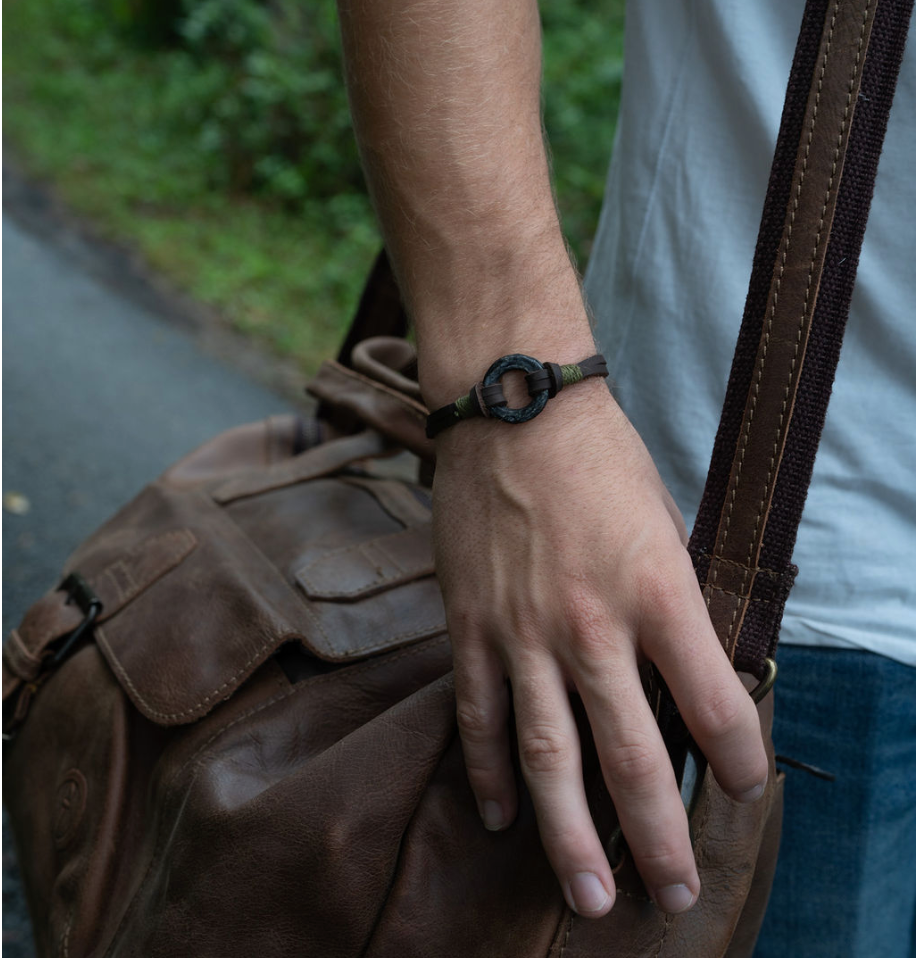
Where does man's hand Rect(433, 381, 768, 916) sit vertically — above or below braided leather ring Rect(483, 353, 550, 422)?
below

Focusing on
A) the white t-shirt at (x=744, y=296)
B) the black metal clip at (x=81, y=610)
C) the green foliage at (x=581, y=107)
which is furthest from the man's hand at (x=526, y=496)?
the green foliage at (x=581, y=107)

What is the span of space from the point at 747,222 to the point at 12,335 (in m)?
3.53

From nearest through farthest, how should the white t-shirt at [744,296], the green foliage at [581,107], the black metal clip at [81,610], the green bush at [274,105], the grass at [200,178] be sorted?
the white t-shirt at [744,296] < the black metal clip at [81,610] < the grass at [200,178] < the green foliage at [581,107] < the green bush at [274,105]

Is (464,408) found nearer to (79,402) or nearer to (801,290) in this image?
(801,290)

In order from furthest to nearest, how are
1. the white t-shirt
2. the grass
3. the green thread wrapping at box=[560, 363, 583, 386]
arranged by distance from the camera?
1. the grass
2. the white t-shirt
3. the green thread wrapping at box=[560, 363, 583, 386]

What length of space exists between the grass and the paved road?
47 centimetres

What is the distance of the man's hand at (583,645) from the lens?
29.9 inches

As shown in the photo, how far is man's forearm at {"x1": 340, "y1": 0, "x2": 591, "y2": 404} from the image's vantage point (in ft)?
2.91

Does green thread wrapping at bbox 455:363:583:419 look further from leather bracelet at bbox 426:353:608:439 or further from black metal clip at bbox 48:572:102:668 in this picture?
black metal clip at bbox 48:572:102:668

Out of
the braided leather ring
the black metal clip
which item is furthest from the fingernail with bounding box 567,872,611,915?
the black metal clip

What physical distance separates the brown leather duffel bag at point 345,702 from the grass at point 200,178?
301 centimetres

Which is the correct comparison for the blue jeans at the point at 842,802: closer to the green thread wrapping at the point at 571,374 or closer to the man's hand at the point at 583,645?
the man's hand at the point at 583,645

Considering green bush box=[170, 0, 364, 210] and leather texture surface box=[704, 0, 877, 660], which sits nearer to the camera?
leather texture surface box=[704, 0, 877, 660]

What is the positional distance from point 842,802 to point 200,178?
5905 millimetres
